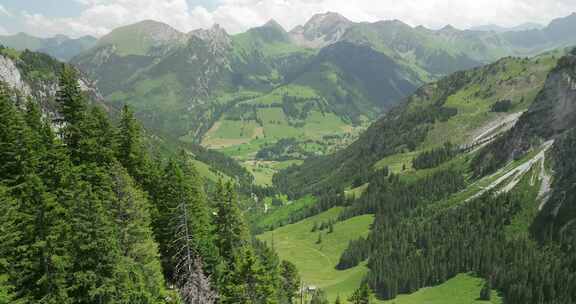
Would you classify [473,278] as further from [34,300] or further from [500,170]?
[34,300]

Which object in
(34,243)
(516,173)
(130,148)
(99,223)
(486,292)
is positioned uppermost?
(130,148)

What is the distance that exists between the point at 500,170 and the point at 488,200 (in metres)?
28.6

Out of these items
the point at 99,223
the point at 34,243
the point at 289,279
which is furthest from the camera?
the point at 289,279

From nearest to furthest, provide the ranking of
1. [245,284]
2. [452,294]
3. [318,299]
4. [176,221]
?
[245,284] < [176,221] < [318,299] < [452,294]

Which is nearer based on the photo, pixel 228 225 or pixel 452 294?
pixel 228 225

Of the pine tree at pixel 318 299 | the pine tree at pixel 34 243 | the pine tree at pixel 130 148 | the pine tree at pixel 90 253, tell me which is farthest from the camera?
the pine tree at pixel 318 299

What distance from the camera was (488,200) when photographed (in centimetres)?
17350

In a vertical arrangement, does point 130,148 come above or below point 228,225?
above

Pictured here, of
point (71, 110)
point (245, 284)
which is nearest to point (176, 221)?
point (245, 284)

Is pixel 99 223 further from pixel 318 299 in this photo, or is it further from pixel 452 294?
pixel 452 294

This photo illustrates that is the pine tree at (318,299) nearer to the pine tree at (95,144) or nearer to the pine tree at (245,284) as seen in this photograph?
the pine tree at (245,284)

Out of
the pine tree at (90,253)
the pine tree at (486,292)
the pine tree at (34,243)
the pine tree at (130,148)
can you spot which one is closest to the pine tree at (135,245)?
the pine tree at (90,253)

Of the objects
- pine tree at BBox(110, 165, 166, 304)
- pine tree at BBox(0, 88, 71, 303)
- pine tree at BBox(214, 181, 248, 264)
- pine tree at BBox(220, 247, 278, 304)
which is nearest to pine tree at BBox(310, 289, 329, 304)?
pine tree at BBox(214, 181, 248, 264)

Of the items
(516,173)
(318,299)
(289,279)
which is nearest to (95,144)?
(289,279)
